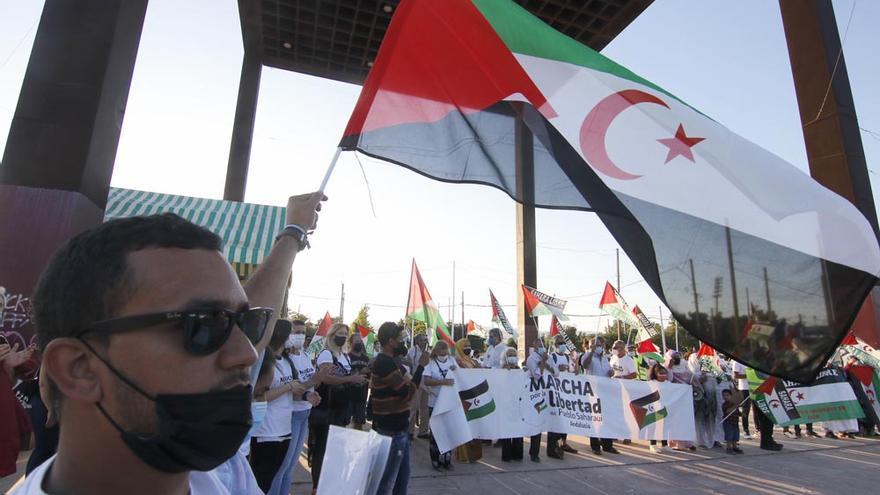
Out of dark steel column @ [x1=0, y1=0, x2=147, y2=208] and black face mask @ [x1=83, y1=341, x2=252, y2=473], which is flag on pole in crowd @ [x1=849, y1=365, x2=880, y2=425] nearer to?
black face mask @ [x1=83, y1=341, x2=252, y2=473]

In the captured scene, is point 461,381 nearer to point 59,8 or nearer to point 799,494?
point 799,494

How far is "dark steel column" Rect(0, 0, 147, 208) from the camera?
6434 millimetres

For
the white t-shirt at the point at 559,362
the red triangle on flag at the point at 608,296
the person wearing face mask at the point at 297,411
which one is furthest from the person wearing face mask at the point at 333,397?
the red triangle on flag at the point at 608,296

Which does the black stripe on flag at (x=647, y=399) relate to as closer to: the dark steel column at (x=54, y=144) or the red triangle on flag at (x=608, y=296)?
the red triangle on flag at (x=608, y=296)

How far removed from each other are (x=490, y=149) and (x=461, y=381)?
492cm

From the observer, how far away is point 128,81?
288 inches

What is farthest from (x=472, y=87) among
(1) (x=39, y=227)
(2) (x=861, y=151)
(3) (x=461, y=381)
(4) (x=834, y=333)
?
(2) (x=861, y=151)

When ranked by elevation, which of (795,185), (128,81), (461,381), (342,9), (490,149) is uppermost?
(342,9)

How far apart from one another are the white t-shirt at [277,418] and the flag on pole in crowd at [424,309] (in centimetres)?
551

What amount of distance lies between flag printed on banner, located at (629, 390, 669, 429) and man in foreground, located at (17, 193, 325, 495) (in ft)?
29.2

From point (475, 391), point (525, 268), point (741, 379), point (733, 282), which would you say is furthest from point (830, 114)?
point (733, 282)

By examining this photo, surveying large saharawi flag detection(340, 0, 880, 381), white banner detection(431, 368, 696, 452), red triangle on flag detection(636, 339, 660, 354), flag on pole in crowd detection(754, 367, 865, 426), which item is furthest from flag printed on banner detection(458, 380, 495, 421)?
red triangle on flag detection(636, 339, 660, 354)

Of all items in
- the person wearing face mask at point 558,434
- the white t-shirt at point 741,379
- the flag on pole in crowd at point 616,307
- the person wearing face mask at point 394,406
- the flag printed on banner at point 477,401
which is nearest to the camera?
the person wearing face mask at point 394,406

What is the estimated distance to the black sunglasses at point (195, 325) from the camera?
39.3 inches
